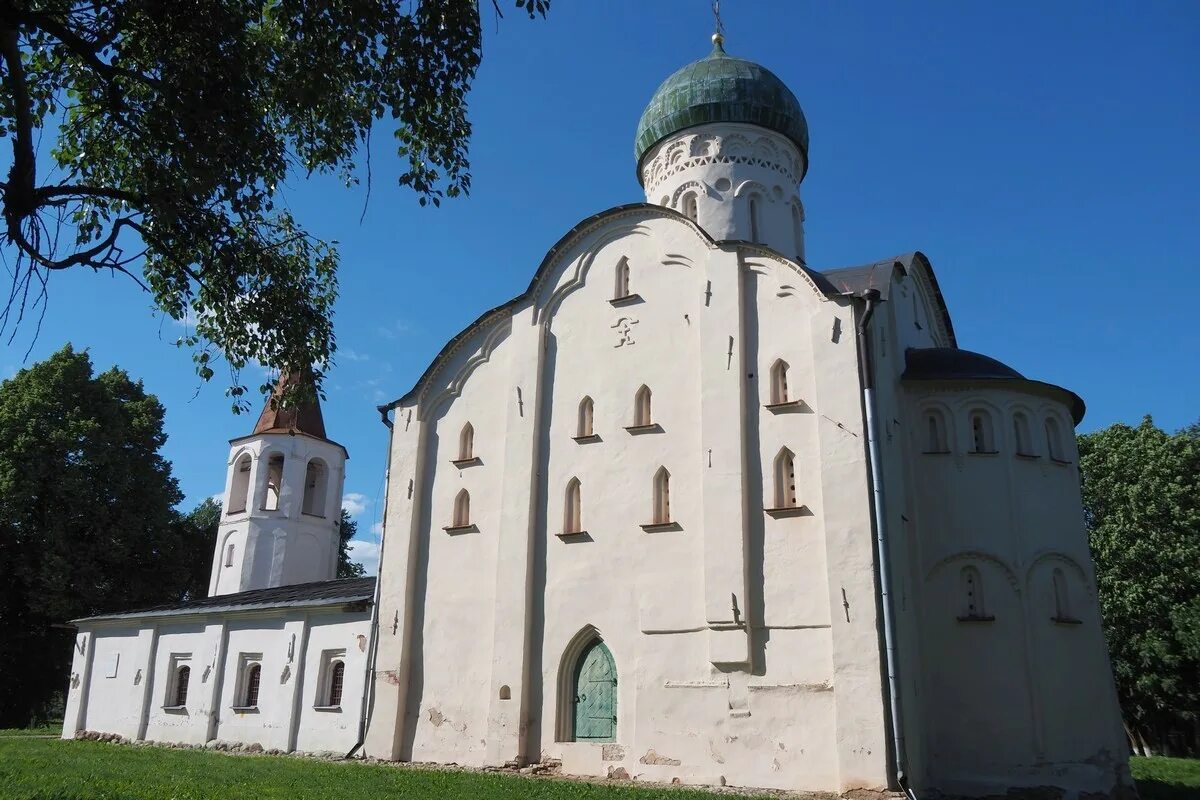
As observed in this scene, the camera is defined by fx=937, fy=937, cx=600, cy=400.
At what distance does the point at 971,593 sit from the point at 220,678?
576 inches

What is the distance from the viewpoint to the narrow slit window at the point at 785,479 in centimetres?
1335

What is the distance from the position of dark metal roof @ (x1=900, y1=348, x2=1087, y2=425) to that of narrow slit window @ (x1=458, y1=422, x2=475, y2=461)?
744 cm

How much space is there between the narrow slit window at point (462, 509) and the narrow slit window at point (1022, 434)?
9.02m

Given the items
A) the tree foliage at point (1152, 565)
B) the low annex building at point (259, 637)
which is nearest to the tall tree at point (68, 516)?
the low annex building at point (259, 637)

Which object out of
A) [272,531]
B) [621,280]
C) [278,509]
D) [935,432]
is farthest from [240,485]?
[935,432]

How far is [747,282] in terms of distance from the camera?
48.8 feet

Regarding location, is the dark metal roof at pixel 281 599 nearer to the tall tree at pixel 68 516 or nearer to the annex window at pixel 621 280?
the tall tree at pixel 68 516

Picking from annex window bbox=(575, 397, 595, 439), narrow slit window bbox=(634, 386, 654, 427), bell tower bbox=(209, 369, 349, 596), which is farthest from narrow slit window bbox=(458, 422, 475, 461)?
bell tower bbox=(209, 369, 349, 596)

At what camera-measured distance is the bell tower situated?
79.5 ft

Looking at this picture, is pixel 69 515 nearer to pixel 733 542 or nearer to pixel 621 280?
→ pixel 621 280

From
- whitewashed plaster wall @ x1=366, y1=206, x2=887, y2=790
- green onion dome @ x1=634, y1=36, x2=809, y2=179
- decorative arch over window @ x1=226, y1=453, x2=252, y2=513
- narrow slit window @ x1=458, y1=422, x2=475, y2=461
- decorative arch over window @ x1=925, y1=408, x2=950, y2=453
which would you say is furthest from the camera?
decorative arch over window @ x1=226, y1=453, x2=252, y2=513

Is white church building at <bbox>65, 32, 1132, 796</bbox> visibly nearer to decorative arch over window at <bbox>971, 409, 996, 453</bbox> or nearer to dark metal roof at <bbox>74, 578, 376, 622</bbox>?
decorative arch over window at <bbox>971, 409, 996, 453</bbox>

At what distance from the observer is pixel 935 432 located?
14.6 m

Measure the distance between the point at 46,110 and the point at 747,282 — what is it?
33.0ft
